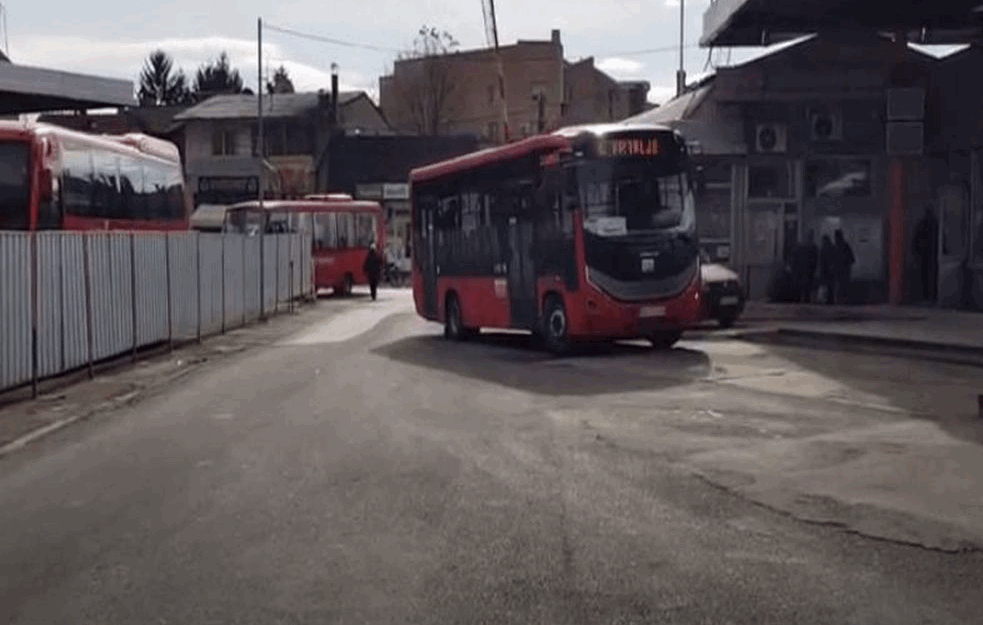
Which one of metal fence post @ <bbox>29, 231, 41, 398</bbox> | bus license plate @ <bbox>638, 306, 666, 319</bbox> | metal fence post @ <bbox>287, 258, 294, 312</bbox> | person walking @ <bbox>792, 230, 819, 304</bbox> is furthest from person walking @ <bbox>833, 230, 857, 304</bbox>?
metal fence post @ <bbox>29, 231, 41, 398</bbox>

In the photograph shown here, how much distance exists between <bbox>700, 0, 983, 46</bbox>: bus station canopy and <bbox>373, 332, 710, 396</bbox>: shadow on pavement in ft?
30.5

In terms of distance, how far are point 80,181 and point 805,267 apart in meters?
16.7

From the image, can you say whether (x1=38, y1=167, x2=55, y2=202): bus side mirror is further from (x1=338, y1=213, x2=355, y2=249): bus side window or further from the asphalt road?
(x1=338, y1=213, x2=355, y2=249): bus side window

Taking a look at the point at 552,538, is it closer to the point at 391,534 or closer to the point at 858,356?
the point at 391,534

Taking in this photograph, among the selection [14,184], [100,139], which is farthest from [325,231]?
[14,184]

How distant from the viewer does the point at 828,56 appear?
37.0 metres

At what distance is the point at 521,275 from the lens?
26.7 m

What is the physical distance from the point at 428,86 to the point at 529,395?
84824 mm

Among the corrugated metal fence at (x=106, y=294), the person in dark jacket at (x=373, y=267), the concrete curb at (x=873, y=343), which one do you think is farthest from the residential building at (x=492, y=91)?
the concrete curb at (x=873, y=343)

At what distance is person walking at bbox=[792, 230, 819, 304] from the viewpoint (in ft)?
120

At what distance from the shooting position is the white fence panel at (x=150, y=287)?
24531mm

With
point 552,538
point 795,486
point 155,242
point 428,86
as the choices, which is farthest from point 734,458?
point 428,86

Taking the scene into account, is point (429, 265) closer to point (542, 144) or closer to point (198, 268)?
point (198, 268)

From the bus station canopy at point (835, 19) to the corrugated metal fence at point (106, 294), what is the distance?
38.5 feet
